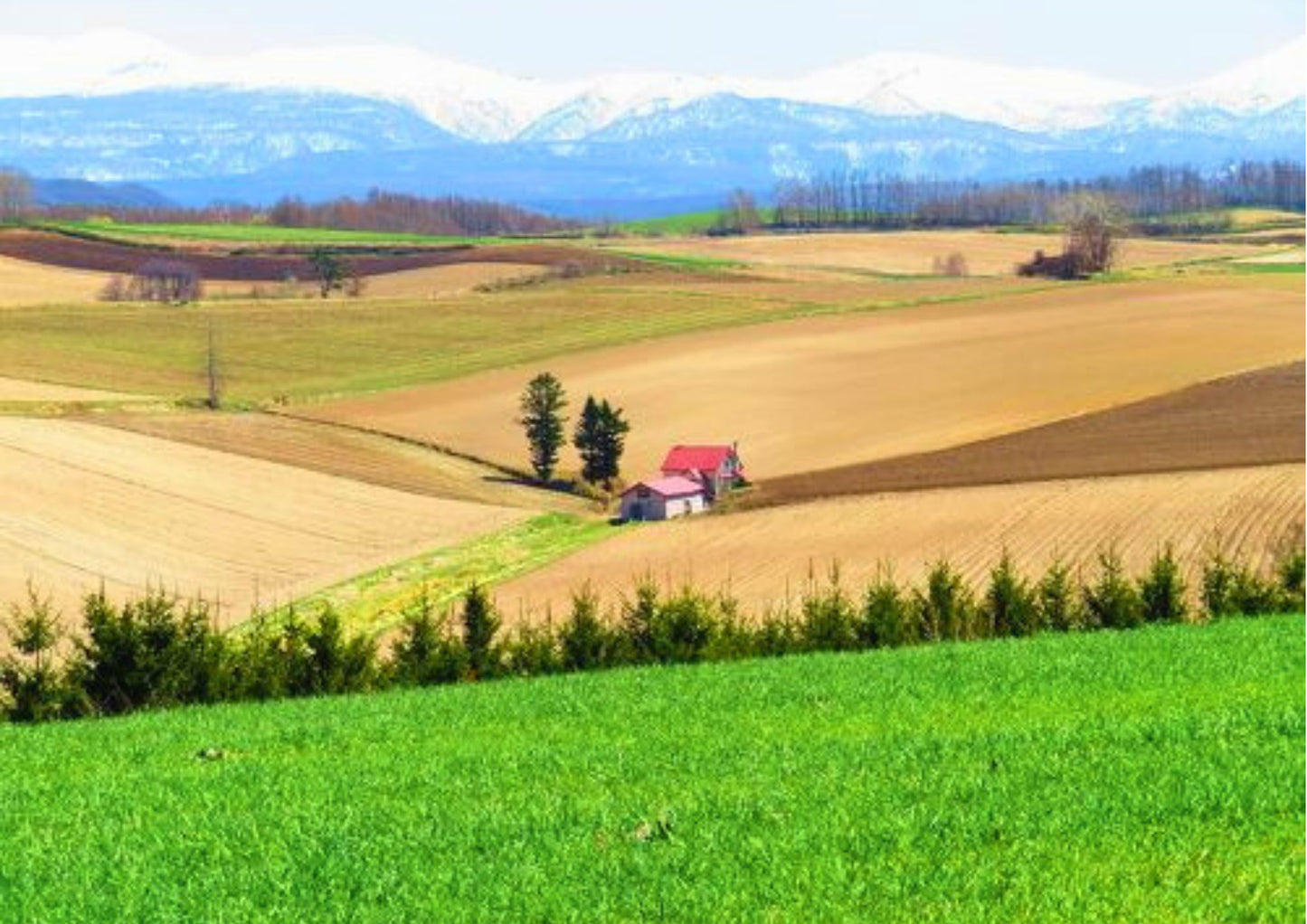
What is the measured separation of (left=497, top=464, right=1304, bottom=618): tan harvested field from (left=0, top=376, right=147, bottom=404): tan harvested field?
35304 mm

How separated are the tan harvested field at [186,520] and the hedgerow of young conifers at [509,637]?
20553 millimetres

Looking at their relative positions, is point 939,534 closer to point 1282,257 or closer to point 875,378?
point 875,378

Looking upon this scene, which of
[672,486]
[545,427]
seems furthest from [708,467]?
[545,427]

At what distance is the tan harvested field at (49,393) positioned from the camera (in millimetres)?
86062

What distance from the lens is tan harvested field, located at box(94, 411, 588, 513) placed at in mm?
72250

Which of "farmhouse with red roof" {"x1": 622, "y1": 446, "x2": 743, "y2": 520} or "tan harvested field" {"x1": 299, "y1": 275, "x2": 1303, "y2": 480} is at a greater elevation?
"tan harvested field" {"x1": 299, "y1": 275, "x2": 1303, "y2": 480}

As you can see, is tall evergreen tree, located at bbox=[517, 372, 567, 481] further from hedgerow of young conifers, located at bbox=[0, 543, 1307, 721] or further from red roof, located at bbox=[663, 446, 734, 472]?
hedgerow of young conifers, located at bbox=[0, 543, 1307, 721]

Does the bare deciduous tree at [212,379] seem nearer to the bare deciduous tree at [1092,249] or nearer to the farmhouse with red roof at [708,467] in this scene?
the farmhouse with red roof at [708,467]

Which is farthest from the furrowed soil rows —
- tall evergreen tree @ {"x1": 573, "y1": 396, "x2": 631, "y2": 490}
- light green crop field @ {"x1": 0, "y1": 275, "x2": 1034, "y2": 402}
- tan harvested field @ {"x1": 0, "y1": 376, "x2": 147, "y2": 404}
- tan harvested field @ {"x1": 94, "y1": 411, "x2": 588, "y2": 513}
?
tall evergreen tree @ {"x1": 573, "y1": 396, "x2": 631, "y2": 490}

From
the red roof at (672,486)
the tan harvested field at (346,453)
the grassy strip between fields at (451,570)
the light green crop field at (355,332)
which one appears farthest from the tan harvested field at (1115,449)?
the light green crop field at (355,332)

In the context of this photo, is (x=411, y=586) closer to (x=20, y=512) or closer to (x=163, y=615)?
(x=20, y=512)

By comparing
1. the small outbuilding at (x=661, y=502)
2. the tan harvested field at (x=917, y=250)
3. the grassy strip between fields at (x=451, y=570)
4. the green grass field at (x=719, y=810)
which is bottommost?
the grassy strip between fields at (x=451, y=570)

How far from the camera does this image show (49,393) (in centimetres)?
8894

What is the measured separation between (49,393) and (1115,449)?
48.4 m
